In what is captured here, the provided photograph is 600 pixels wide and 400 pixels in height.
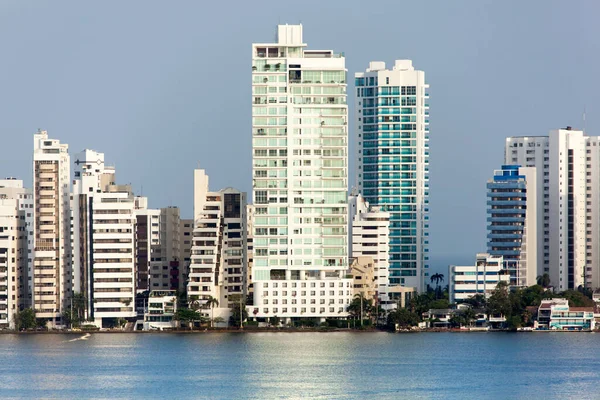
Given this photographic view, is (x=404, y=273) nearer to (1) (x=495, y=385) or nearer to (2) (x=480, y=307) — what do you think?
(2) (x=480, y=307)

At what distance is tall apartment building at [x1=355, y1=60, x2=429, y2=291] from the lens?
145m

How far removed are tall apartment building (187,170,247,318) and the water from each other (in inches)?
170

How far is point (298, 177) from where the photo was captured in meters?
122

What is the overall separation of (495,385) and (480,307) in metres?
35.4

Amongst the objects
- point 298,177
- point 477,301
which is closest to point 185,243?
point 298,177

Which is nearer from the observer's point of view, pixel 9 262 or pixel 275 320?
pixel 275 320

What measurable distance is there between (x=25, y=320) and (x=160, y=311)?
9.45 metres

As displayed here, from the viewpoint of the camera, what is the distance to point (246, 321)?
12312cm

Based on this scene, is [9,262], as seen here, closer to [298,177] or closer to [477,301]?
[298,177]

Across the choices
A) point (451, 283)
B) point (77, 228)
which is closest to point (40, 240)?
point (77, 228)

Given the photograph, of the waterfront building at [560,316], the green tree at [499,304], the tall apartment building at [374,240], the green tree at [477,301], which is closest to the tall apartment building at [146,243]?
the tall apartment building at [374,240]

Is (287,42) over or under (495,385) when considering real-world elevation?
over

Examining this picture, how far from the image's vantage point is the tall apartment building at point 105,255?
409 ft

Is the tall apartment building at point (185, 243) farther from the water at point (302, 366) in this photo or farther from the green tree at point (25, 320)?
the green tree at point (25, 320)
